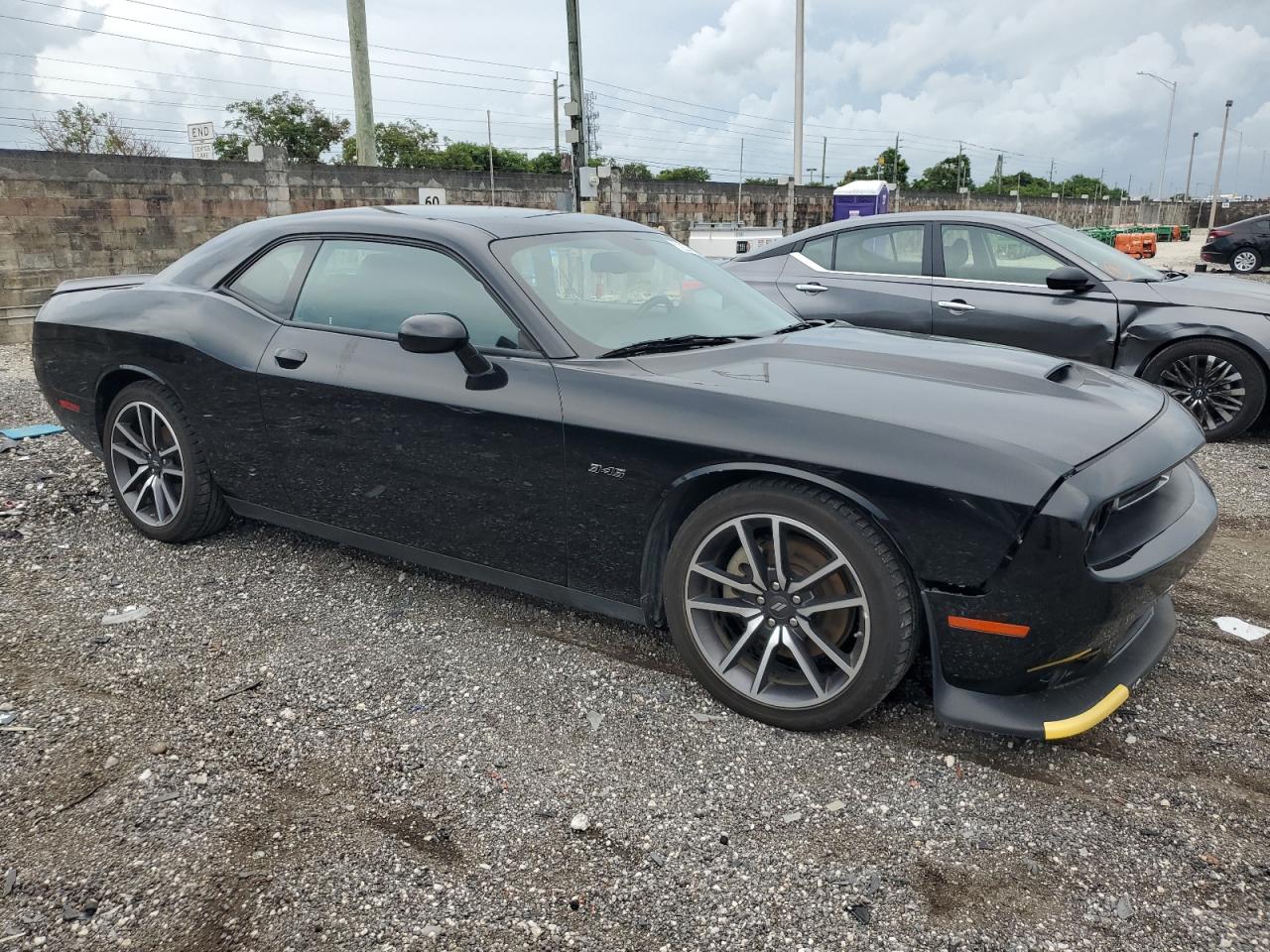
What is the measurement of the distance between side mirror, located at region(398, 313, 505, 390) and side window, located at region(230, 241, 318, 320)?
0.96 meters

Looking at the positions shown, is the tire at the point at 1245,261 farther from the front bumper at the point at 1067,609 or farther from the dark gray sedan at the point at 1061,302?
the front bumper at the point at 1067,609

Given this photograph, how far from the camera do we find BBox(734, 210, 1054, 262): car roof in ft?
21.1

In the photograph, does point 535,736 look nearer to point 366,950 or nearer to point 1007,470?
point 366,950

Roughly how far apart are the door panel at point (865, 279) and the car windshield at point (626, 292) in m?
2.75

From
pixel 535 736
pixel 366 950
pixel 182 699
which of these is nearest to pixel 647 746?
pixel 535 736

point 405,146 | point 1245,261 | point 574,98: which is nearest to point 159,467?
point 574,98

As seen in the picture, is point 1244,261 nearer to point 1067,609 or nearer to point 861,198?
point 861,198

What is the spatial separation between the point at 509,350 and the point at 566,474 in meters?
0.50

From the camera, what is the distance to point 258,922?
2043 millimetres

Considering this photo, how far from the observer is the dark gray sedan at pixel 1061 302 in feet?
20.0

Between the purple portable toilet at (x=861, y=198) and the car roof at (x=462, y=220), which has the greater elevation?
the purple portable toilet at (x=861, y=198)

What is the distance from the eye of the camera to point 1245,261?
22.8 meters

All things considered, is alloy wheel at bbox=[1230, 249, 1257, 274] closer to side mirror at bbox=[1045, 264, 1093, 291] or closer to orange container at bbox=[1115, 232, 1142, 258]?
orange container at bbox=[1115, 232, 1142, 258]

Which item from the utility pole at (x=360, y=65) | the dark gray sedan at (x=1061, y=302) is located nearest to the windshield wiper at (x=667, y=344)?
the dark gray sedan at (x=1061, y=302)
